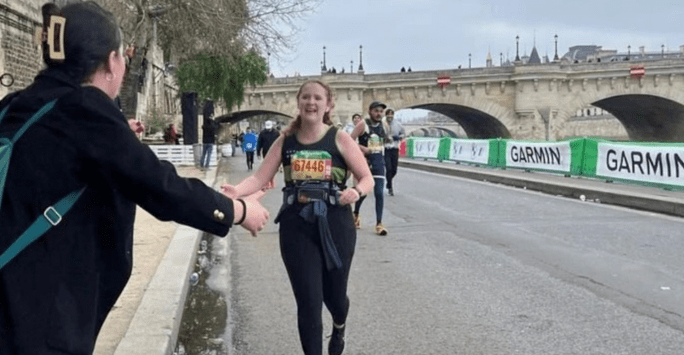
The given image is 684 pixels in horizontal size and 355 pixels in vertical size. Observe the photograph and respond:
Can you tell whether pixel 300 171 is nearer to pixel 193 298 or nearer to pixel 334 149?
pixel 334 149

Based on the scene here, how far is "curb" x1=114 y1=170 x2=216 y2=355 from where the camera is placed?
151 inches

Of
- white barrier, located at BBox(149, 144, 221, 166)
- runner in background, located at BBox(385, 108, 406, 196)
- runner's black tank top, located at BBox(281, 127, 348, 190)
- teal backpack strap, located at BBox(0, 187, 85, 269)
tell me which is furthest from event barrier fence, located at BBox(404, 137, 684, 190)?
teal backpack strap, located at BBox(0, 187, 85, 269)

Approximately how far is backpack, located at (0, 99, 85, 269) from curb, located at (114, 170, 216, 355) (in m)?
1.99

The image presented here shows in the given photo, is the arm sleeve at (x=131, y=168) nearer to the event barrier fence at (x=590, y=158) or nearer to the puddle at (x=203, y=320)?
the puddle at (x=203, y=320)

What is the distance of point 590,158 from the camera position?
16984 mm

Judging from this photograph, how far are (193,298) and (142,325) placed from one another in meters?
1.69

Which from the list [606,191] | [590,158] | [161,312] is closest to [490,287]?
[161,312]

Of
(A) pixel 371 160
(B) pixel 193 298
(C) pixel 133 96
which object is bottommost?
(B) pixel 193 298

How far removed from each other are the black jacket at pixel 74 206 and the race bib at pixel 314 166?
184cm

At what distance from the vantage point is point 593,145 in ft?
55.4

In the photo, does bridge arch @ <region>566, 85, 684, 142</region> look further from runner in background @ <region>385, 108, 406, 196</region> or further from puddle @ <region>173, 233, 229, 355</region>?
puddle @ <region>173, 233, 229, 355</region>

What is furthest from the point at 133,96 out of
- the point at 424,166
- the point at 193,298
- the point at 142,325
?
the point at 142,325

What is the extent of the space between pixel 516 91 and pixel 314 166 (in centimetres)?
4696

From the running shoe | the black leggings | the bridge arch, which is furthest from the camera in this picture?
the bridge arch
